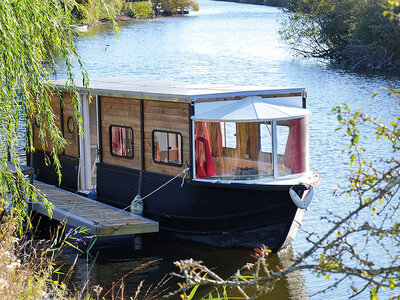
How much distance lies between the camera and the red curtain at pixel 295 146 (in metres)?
11.8

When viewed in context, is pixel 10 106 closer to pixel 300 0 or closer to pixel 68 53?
pixel 68 53

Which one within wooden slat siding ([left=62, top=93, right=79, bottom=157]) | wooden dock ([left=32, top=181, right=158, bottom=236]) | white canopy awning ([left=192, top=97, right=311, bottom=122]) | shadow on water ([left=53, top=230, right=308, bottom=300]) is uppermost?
white canopy awning ([left=192, top=97, right=311, bottom=122])

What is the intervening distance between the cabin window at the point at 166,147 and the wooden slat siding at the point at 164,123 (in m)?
0.08

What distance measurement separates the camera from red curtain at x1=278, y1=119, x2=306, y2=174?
1178 cm

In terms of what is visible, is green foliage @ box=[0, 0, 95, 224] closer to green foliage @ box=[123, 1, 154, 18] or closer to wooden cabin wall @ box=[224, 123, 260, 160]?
wooden cabin wall @ box=[224, 123, 260, 160]

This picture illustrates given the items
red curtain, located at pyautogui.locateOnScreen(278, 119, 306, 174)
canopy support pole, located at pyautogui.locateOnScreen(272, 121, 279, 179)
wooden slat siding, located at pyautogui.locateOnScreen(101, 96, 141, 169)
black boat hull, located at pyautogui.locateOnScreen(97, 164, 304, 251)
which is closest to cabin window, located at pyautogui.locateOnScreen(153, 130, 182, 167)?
black boat hull, located at pyautogui.locateOnScreen(97, 164, 304, 251)

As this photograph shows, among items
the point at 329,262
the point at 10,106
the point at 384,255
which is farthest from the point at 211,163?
the point at 329,262

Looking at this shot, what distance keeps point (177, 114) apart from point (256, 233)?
2.50 m

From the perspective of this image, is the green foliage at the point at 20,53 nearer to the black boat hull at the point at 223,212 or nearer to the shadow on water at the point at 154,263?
the shadow on water at the point at 154,263

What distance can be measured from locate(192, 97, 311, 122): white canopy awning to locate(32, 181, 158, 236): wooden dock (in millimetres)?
→ 2223

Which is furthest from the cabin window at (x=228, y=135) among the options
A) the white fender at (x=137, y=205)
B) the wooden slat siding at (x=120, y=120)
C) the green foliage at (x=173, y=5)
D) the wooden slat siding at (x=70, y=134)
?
the green foliage at (x=173, y=5)

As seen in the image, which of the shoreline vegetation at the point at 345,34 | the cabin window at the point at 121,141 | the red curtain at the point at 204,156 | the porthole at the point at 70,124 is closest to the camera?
the red curtain at the point at 204,156

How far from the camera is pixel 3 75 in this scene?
294 inches

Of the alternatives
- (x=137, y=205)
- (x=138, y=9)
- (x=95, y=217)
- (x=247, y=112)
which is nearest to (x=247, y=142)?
(x=247, y=112)
